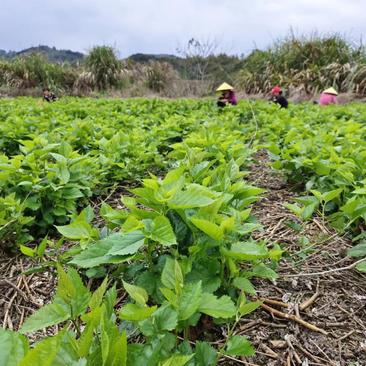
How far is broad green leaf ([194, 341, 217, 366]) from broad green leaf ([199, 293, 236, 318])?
8 centimetres

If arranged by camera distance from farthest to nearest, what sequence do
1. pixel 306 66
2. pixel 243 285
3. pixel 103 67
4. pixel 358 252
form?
1. pixel 103 67
2. pixel 306 66
3. pixel 358 252
4. pixel 243 285

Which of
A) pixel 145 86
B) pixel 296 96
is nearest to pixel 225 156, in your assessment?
pixel 296 96

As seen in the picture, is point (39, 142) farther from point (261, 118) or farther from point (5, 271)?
point (261, 118)

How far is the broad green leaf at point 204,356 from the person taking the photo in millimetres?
976

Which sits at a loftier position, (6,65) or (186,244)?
(6,65)

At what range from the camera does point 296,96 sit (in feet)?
48.3

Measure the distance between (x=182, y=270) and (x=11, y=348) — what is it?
0.50m

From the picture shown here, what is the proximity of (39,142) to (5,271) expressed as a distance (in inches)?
39.1

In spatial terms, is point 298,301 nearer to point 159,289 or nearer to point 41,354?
point 159,289

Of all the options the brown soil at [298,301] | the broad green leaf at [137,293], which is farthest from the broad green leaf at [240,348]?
the broad green leaf at [137,293]

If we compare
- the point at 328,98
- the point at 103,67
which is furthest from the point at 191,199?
the point at 103,67

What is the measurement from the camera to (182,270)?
1143 mm

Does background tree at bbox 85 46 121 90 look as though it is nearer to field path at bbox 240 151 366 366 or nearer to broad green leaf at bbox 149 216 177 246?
field path at bbox 240 151 366 366

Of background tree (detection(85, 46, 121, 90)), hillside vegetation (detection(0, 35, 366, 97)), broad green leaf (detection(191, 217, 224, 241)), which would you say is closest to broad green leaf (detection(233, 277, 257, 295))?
broad green leaf (detection(191, 217, 224, 241))
